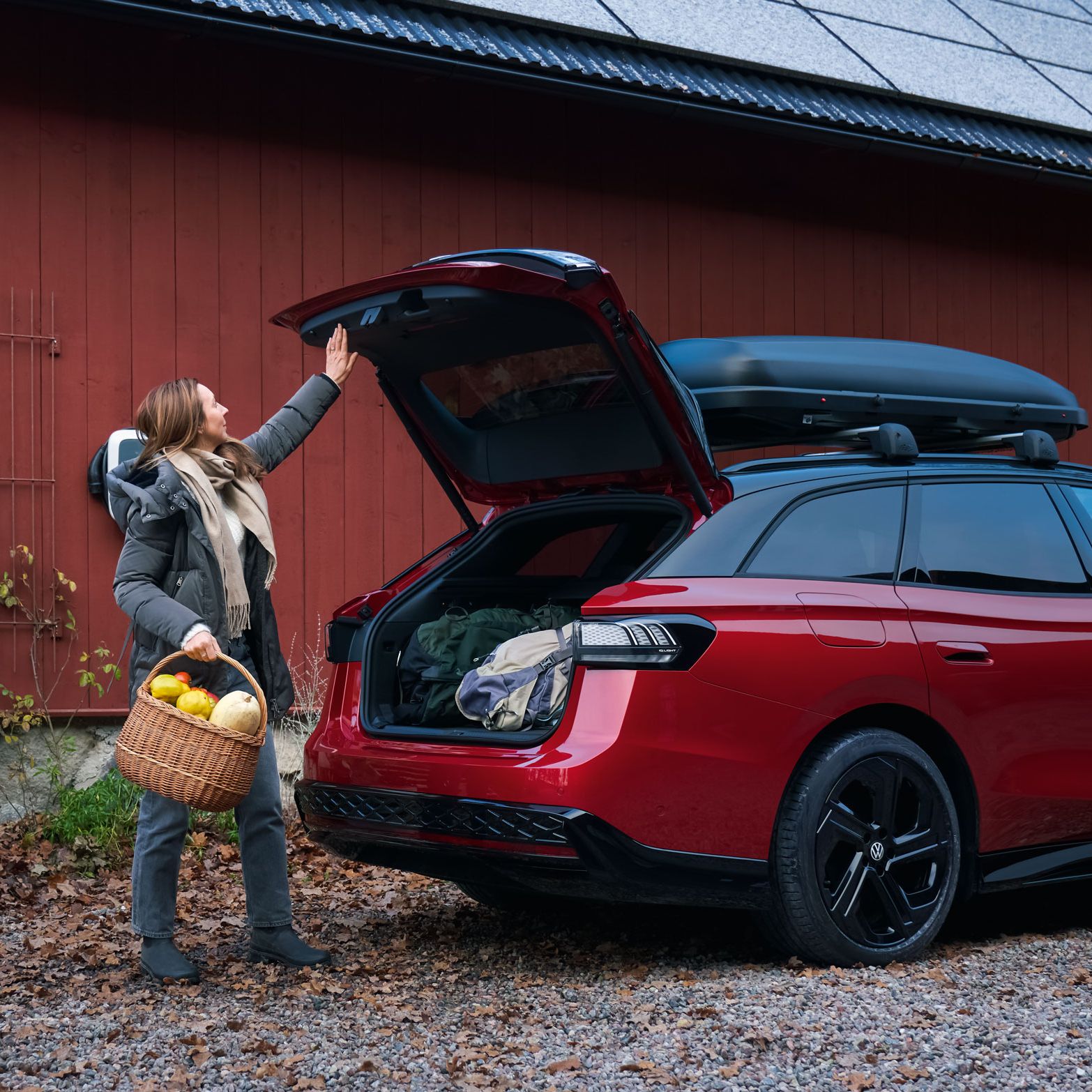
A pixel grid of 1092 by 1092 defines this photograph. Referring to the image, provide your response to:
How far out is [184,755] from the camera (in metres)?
4.18

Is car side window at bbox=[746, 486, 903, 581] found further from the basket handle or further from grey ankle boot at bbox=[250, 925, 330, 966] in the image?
grey ankle boot at bbox=[250, 925, 330, 966]

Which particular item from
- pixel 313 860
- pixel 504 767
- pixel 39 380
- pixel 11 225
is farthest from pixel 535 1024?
pixel 11 225

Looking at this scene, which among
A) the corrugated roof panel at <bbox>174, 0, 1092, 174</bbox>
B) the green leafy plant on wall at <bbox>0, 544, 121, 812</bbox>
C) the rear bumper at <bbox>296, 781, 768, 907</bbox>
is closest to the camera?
the rear bumper at <bbox>296, 781, 768, 907</bbox>

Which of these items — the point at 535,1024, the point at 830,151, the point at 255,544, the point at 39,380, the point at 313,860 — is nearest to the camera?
the point at 535,1024

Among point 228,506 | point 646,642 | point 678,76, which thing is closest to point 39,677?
point 228,506

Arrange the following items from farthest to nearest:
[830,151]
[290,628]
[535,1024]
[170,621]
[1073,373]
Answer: [1073,373] < [830,151] < [290,628] < [170,621] < [535,1024]

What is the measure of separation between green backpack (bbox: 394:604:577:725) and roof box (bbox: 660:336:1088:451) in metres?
0.98

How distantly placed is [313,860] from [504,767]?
2990mm

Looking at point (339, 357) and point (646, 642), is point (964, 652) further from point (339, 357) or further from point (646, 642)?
point (339, 357)

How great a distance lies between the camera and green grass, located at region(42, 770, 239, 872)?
665cm

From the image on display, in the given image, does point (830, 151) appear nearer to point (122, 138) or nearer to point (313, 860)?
point (122, 138)

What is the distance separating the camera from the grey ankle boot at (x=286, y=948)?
4719 millimetres

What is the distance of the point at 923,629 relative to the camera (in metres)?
4.57

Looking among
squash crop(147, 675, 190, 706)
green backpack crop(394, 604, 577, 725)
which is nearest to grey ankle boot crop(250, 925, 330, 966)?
green backpack crop(394, 604, 577, 725)
